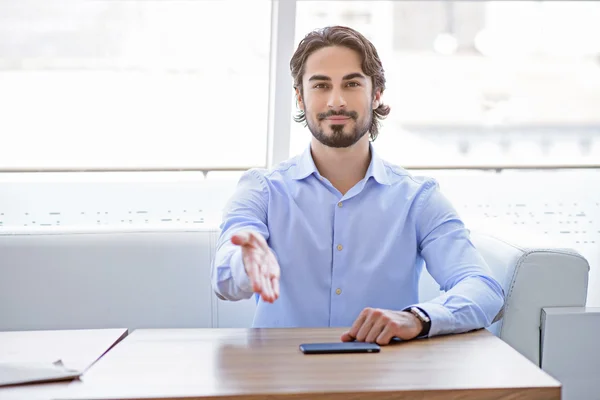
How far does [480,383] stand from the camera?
48.6 inches

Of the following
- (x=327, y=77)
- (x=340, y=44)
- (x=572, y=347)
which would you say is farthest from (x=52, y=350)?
(x=572, y=347)

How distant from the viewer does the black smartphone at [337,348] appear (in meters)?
1.42

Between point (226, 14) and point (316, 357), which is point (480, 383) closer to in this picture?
point (316, 357)

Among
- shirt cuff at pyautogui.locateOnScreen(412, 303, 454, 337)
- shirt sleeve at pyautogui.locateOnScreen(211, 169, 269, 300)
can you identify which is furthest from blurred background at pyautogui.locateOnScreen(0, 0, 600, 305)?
shirt cuff at pyautogui.locateOnScreen(412, 303, 454, 337)

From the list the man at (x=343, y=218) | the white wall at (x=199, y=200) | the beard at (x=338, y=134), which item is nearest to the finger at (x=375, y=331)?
the man at (x=343, y=218)

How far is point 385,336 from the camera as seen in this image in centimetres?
151

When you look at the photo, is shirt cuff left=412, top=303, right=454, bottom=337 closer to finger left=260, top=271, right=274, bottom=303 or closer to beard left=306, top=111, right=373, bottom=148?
finger left=260, top=271, right=274, bottom=303

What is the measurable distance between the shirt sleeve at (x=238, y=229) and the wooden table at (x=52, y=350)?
0.85ft

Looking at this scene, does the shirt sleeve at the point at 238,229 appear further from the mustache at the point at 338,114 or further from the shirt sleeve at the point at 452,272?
the shirt sleeve at the point at 452,272

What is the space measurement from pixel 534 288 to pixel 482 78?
1724 mm

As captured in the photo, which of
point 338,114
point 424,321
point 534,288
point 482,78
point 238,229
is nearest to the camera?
point 424,321

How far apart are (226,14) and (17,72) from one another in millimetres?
907

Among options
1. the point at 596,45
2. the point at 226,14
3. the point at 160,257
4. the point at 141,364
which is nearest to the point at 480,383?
the point at 141,364

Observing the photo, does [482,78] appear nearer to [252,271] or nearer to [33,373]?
[252,271]
